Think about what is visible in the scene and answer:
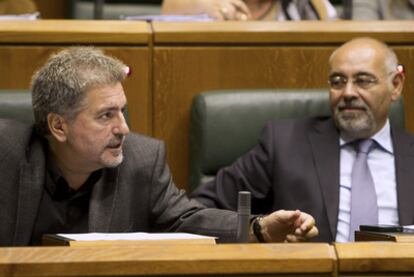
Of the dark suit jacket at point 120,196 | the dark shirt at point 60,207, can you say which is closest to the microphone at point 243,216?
the dark suit jacket at point 120,196

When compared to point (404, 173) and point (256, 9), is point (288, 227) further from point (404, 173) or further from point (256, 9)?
point (256, 9)

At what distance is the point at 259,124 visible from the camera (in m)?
2.80

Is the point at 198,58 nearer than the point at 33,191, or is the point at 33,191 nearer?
the point at 33,191

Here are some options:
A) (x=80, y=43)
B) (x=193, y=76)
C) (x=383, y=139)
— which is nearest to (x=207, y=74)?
(x=193, y=76)

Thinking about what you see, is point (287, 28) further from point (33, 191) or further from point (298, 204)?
point (33, 191)

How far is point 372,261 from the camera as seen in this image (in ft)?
5.19

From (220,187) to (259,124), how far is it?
206 millimetres

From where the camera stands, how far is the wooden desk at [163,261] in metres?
1.52

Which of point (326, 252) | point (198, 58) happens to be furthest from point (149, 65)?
point (326, 252)

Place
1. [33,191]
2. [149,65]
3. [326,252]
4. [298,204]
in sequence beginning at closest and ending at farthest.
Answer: [326,252], [33,191], [298,204], [149,65]

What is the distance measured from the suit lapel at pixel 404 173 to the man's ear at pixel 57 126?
3.02 ft

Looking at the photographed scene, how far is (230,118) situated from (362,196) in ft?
1.29

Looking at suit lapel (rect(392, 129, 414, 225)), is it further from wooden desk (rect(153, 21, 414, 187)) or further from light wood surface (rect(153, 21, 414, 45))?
light wood surface (rect(153, 21, 414, 45))

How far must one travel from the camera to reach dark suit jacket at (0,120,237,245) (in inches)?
87.6
